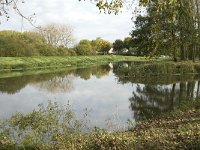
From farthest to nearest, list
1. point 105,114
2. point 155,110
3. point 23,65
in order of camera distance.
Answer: point 23,65 < point 155,110 < point 105,114

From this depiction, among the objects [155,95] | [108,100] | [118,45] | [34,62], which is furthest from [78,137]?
[118,45]

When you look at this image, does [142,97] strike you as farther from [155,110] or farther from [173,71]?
[173,71]

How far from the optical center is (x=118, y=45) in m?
121

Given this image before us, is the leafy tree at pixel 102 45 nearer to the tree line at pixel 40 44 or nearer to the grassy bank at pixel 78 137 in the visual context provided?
the tree line at pixel 40 44

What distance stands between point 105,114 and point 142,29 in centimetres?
2958

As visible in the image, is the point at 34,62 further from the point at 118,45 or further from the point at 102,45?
the point at 102,45

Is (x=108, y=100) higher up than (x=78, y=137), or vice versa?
(x=78, y=137)

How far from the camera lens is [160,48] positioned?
43.4ft

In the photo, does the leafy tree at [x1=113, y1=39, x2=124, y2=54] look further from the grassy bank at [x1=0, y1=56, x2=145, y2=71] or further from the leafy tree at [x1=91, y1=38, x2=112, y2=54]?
the grassy bank at [x1=0, y1=56, x2=145, y2=71]

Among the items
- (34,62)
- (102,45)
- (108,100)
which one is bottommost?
(108,100)

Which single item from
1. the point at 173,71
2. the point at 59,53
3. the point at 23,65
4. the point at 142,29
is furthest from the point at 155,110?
the point at 59,53

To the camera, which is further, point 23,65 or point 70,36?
point 70,36

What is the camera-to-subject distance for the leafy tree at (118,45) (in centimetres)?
12069

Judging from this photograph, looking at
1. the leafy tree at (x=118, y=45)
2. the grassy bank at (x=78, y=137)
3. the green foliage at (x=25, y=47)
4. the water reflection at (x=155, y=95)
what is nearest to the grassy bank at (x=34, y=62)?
the green foliage at (x=25, y=47)
